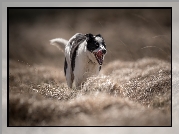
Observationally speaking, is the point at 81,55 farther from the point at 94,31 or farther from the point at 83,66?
the point at 94,31

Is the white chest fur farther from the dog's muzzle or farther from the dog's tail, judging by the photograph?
the dog's tail

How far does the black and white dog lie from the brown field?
0.06 m

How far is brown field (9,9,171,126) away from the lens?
3.69 meters

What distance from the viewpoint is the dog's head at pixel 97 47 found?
→ 3643 mm

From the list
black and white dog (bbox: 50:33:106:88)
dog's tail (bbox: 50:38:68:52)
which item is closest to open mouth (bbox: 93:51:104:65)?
black and white dog (bbox: 50:33:106:88)

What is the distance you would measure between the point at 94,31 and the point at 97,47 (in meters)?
0.21

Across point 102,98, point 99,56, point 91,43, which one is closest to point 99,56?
point 99,56

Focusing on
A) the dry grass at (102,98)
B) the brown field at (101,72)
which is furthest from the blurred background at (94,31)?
the dry grass at (102,98)

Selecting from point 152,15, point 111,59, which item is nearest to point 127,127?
point 111,59

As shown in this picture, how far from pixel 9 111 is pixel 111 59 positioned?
1131 millimetres

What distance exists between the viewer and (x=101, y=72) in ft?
12.3

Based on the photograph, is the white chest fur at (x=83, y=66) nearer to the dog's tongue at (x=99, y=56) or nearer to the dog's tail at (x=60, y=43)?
the dog's tongue at (x=99, y=56)

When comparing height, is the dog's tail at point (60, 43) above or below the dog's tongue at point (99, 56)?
above

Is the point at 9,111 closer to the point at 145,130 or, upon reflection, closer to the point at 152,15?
the point at 145,130
